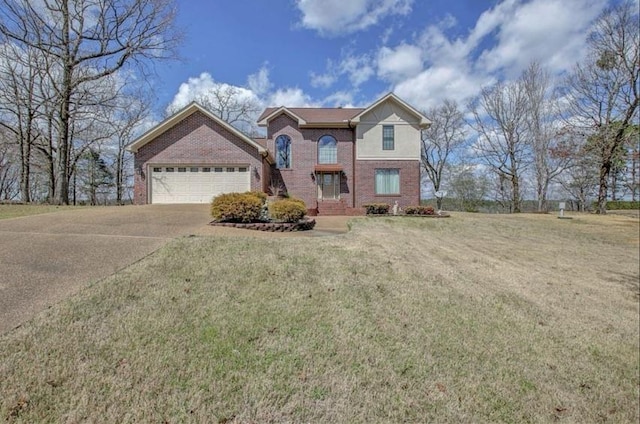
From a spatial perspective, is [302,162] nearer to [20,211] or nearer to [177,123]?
[177,123]

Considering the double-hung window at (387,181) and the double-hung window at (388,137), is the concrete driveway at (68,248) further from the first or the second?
the double-hung window at (388,137)

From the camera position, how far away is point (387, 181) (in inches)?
837

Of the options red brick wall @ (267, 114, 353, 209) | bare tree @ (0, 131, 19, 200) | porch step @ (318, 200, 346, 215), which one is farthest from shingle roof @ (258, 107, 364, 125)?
bare tree @ (0, 131, 19, 200)

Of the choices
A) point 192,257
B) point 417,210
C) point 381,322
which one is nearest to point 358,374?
point 381,322

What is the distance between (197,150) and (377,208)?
9987 mm

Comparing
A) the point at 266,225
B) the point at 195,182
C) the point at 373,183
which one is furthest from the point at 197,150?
the point at 373,183

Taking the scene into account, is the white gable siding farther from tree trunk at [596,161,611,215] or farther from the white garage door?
tree trunk at [596,161,611,215]

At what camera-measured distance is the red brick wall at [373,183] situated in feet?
69.3

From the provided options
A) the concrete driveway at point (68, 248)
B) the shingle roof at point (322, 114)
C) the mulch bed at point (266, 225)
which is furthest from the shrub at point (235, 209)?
the shingle roof at point (322, 114)

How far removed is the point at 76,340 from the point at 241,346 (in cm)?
178

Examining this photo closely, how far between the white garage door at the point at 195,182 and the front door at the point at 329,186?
506cm

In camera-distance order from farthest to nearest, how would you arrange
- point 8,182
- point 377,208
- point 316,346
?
1. point 8,182
2. point 377,208
3. point 316,346

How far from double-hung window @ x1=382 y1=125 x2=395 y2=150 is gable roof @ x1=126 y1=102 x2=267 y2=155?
25.0 ft

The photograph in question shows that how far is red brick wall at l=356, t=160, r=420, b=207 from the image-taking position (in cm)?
2111
